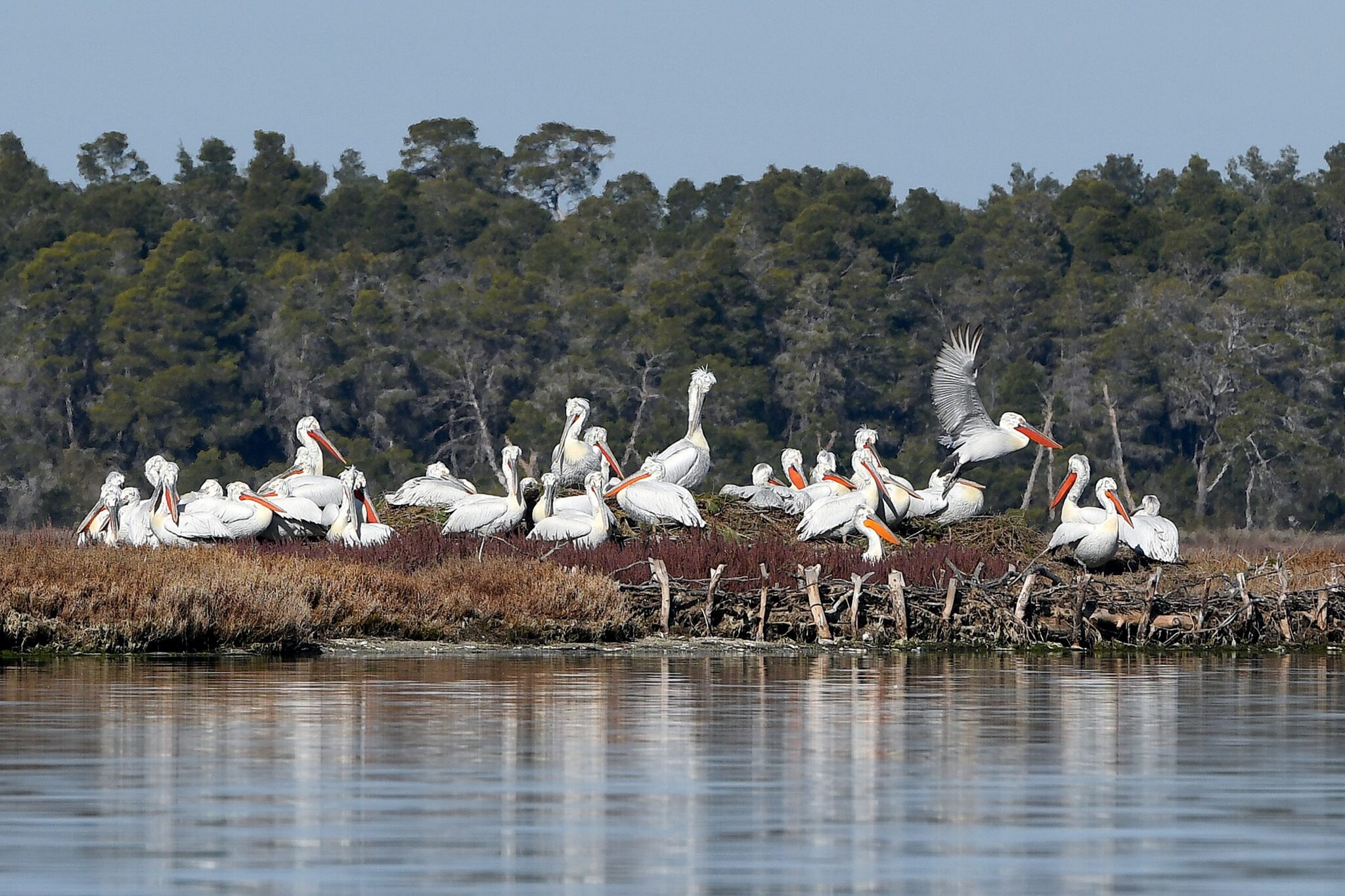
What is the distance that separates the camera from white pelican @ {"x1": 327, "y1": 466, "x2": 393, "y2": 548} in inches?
971

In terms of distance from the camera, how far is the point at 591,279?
2564 inches

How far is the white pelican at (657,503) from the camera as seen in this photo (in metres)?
25.5

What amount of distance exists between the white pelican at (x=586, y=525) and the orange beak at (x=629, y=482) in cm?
90

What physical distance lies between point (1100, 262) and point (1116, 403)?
243 inches

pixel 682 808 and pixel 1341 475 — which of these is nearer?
pixel 682 808

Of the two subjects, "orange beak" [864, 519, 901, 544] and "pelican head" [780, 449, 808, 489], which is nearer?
"orange beak" [864, 519, 901, 544]

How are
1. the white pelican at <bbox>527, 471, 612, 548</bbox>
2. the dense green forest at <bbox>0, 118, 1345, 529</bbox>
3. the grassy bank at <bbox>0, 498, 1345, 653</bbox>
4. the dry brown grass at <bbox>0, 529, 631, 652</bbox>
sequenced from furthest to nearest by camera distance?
1. the dense green forest at <bbox>0, 118, 1345, 529</bbox>
2. the white pelican at <bbox>527, 471, 612, 548</bbox>
3. the grassy bank at <bbox>0, 498, 1345, 653</bbox>
4. the dry brown grass at <bbox>0, 529, 631, 652</bbox>

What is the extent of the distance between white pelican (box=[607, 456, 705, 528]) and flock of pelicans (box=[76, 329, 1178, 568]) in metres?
0.01

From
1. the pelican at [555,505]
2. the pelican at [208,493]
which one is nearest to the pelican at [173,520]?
the pelican at [208,493]

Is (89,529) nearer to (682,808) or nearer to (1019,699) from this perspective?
(1019,699)

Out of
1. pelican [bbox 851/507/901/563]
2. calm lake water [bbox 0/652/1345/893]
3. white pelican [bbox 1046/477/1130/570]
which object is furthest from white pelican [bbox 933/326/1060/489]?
calm lake water [bbox 0/652/1345/893]

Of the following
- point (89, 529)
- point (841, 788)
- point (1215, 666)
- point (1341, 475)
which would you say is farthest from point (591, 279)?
point (841, 788)

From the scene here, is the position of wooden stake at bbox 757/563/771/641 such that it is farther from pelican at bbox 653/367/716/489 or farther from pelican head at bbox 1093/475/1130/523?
pelican at bbox 653/367/716/489

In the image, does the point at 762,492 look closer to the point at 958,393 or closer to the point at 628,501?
the point at 628,501
